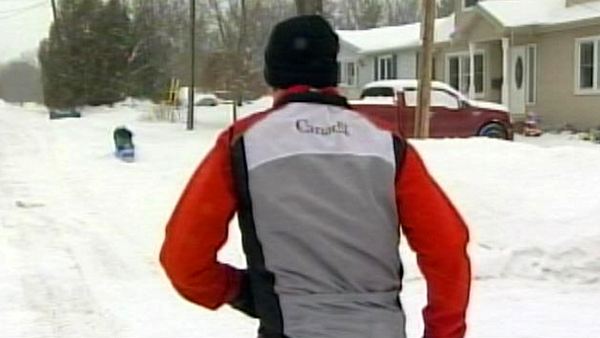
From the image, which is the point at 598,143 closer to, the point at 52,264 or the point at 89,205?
the point at 89,205

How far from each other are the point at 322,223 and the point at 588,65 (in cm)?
2671

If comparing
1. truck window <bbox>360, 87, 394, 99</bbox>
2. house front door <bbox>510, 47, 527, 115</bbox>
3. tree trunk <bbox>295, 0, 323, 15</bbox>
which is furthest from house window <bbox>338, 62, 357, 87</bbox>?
tree trunk <bbox>295, 0, 323, 15</bbox>

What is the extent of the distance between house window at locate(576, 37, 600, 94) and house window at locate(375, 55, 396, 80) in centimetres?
1370

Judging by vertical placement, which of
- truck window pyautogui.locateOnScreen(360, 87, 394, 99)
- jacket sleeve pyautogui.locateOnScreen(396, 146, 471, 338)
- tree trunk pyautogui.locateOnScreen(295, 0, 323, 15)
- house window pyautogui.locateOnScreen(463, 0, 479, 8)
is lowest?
jacket sleeve pyautogui.locateOnScreen(396, 146, 471, 338)

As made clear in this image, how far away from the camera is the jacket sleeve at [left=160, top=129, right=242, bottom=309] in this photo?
2.55 metres

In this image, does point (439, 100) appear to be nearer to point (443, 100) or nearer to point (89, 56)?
point (443, 100)

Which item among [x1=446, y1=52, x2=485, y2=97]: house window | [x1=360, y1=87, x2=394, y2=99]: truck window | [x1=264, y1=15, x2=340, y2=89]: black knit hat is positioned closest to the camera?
[x1=264, y1=15, x2=340, y2=89]: black knit hat

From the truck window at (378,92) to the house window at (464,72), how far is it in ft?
24.0

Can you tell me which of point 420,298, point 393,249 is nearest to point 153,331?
point 420,298

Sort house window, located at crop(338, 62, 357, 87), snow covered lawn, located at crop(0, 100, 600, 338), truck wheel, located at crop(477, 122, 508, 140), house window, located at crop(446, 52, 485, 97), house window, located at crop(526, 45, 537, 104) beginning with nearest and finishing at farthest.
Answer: snow covered lawn, located at crop(0, 100, 600, 338), truck wheel, located at crop(477, 122, 508, 140), house window, located at crop(526, 45, 537, 104), house window, located at crop(446, 52, 485, 97), house window, located at crop(338, 62, 357, 87)

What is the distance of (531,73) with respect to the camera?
30734 millimetres

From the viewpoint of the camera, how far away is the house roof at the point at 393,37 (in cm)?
3841

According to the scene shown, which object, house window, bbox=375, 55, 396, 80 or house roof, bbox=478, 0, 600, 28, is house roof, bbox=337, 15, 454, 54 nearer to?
house window, bbox=375, 55, 396, 80

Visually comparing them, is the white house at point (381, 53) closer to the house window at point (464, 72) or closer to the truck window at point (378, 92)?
the house window at point (464, 72)
